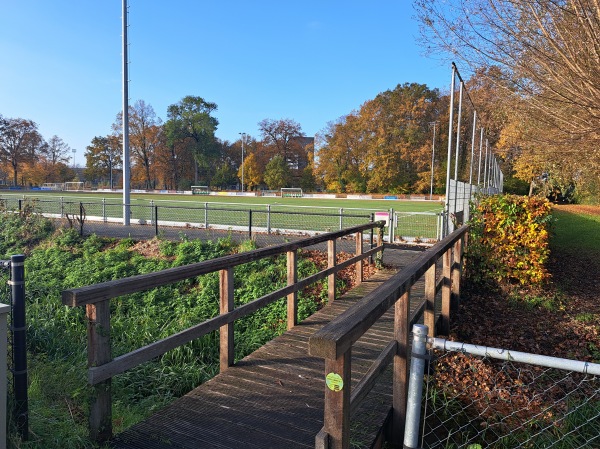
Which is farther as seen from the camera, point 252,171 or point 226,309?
point 252,171

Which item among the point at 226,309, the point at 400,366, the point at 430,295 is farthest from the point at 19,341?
the point at 430,295

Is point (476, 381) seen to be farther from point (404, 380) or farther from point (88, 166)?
point (88, 166)

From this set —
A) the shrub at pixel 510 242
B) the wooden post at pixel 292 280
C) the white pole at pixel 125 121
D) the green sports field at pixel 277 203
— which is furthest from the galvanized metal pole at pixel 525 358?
the white pole at pixel 125 121

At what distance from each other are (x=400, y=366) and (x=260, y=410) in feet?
3.58

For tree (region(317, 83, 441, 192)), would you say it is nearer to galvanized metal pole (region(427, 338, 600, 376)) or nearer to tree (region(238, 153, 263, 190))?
tree (region(238, 153, 263, 190))

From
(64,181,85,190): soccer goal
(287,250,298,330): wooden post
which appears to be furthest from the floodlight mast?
(64,181,85,190): soccer goal

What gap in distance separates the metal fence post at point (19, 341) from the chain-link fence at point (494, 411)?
2.61 meters

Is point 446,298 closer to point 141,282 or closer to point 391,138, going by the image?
point 141,282

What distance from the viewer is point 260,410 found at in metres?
3.56

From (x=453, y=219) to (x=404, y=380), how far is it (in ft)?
25.2

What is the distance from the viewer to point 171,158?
83.8 m

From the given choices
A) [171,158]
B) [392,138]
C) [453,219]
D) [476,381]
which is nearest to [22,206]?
[453,219]

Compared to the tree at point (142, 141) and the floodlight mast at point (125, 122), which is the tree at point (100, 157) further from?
the floodlight mast at point (125, 122)

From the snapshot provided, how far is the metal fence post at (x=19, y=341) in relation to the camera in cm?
307
